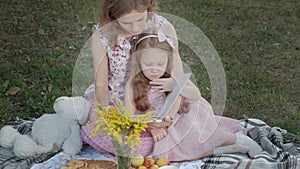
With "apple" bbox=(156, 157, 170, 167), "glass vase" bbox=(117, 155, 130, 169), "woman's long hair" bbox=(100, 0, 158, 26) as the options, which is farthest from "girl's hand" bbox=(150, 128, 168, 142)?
"woman's long hair" bbox=(100, 0, 158, 26)

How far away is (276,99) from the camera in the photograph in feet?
14.5

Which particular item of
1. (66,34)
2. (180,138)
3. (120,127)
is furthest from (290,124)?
(66,34)

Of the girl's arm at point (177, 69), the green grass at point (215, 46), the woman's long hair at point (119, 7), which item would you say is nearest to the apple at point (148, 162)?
the girl's arm at point (177, 69)

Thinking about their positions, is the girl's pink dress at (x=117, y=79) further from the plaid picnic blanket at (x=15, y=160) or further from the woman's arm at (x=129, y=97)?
the plaid picnic blanket at (x=15, y=160)

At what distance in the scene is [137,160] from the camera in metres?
3.02

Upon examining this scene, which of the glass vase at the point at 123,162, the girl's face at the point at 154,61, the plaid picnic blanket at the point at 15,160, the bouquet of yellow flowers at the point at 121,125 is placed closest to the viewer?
the bouquet of yellow flowers at the point at 121,125

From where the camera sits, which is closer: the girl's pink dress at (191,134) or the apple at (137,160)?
the apple at (137,160)

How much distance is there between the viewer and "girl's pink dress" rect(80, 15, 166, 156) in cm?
315

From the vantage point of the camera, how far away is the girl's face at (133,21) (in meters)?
3.01

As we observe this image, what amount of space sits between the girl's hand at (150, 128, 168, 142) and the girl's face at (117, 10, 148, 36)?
0.55 metres

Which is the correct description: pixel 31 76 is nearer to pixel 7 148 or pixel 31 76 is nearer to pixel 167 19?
pixel 7 148

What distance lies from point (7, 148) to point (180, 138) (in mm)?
1045

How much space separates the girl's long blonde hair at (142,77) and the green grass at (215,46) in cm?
15

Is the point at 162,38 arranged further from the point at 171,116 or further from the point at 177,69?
the point at 171,116
